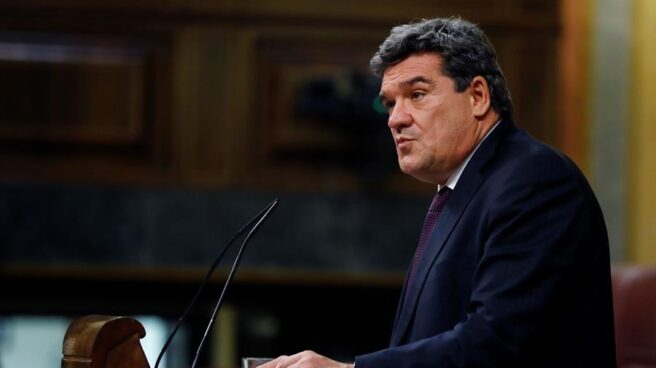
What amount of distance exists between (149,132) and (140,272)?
59 cm

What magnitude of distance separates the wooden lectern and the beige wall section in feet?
12.8

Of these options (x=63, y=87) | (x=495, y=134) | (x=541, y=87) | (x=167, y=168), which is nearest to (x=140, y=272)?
(x=167, y=168)

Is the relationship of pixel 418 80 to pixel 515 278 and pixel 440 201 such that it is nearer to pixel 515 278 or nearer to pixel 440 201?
pixel 440 201

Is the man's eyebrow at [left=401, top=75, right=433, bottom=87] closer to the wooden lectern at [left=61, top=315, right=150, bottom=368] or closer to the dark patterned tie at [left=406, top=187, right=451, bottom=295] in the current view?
the dark patterned tie at [left=406, top=187, right=451, bottom=295]

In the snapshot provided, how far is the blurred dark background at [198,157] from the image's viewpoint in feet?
18.0

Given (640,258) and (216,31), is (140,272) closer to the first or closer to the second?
(216,31)

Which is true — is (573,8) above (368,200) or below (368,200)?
above

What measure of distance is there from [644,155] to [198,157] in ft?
6.30

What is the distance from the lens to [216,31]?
5.59 m

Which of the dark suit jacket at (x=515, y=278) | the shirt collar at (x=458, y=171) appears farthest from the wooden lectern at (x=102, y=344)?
the shirt collar at (x=458, y=171)

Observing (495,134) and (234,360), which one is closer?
(495,134)

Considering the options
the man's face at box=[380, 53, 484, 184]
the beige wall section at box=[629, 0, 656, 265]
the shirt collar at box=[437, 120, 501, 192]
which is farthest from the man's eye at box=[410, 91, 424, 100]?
the beige wall section at box=[629, 0, 656, 265]

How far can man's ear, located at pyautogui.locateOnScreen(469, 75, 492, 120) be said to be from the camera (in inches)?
92.7

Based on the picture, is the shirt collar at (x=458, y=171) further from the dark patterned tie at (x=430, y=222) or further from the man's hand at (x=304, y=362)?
the man's hand at (x=304, y=362)
